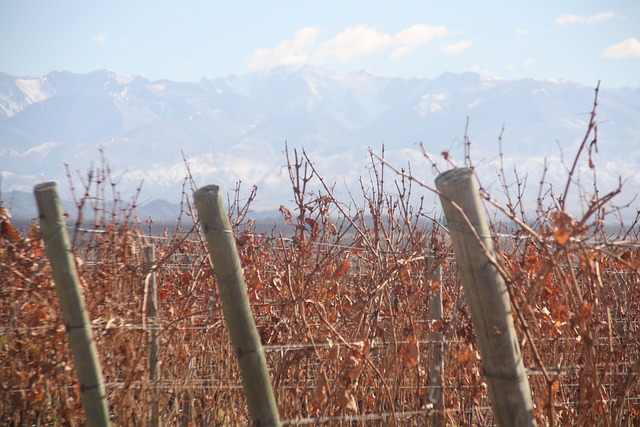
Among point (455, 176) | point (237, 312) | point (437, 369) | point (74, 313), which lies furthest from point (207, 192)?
point (437, 369)

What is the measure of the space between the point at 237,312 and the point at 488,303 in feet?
2.70

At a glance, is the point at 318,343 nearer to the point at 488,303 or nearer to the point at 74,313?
the point at 74,313

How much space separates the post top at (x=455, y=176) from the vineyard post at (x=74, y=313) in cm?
129

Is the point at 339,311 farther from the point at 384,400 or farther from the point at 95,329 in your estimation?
the point at 95,329

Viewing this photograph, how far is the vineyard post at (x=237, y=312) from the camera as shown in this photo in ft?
8.03

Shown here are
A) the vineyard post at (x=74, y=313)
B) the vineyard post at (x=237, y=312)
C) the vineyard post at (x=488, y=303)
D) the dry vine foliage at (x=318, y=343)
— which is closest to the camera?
the vineyard post at (x=488, y=303)

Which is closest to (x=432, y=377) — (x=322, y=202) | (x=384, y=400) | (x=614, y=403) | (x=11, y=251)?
(x=384, y=400)

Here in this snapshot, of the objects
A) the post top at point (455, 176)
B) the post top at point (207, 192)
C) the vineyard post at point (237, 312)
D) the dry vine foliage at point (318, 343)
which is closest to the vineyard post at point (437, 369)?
the dry vine foliage at point (318, 343)

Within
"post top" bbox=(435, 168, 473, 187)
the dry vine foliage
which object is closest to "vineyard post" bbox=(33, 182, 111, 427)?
the dry vine foliage

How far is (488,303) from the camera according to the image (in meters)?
2.18

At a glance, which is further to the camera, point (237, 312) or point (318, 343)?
point (318, 343)

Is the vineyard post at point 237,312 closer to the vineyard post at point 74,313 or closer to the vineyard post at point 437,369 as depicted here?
the vineyard post at point 74,313

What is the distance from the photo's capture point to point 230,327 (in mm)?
2465

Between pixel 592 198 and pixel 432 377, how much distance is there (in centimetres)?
124
